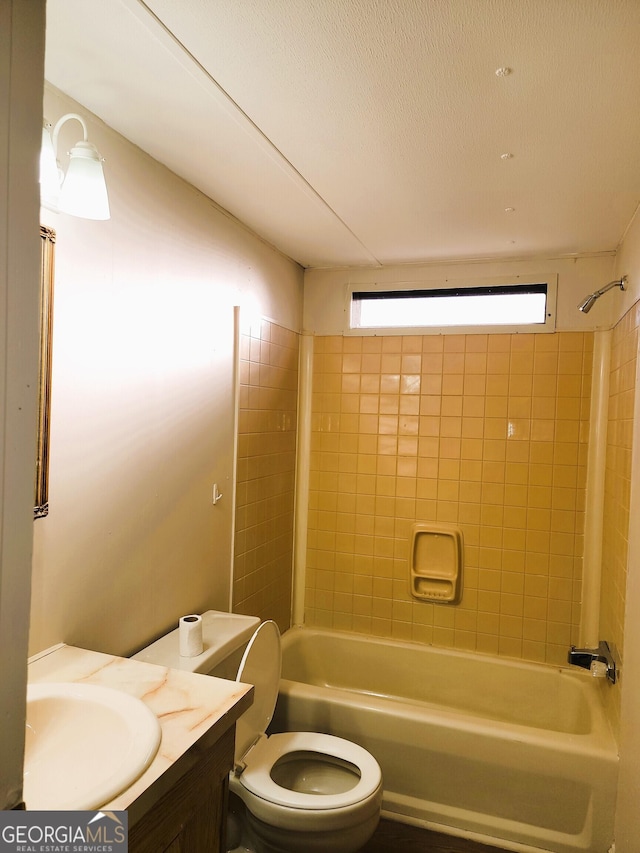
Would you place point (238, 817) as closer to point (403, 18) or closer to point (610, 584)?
point (610, 584)

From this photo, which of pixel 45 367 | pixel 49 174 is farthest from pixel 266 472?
pixel 49 174

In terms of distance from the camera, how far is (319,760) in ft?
6.73

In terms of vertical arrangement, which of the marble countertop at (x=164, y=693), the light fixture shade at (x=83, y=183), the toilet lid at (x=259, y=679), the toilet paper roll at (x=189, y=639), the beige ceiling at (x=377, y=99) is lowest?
the toilet lid at (x=259, y=679)

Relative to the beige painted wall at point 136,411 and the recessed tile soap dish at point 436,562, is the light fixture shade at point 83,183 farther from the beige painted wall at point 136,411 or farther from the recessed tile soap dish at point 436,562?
the recessed tile soap dish at point 436,562

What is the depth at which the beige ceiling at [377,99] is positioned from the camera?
1121 mm

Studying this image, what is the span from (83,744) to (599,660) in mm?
1995

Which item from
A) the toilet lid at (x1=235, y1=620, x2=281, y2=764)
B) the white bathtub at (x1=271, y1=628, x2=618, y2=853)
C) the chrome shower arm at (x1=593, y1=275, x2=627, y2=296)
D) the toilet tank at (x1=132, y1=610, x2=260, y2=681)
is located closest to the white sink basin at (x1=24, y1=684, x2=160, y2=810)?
the toilet tank at (x1=132, y1=610, x2=260, y2=681)

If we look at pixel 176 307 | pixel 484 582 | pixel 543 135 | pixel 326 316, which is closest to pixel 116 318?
pixel 176 307

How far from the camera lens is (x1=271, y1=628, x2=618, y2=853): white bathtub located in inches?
77.7

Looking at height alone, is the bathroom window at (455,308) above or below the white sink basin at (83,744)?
above

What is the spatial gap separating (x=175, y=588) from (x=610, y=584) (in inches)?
71.7

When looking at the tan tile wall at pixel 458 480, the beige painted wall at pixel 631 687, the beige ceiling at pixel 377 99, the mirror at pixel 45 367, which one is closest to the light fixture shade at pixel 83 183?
the mirror at pixel 45 367

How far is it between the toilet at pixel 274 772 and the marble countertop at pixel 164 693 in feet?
1.06

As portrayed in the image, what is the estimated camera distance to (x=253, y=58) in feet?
4.15
